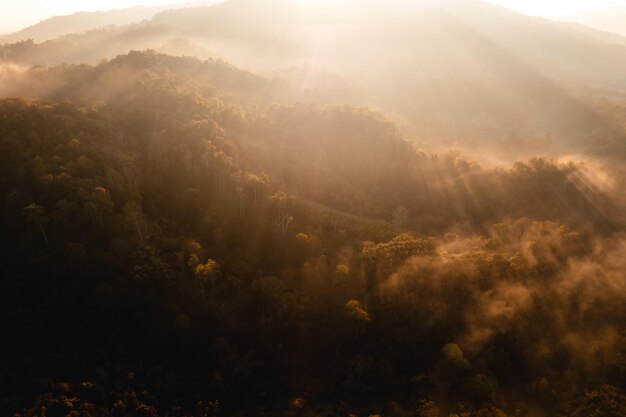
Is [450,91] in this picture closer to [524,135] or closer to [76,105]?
[524,135]

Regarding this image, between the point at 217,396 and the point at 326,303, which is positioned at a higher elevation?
the point at 326,303

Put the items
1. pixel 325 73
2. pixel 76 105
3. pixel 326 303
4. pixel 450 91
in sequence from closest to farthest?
pixel 326 303 → pixel 76 105 → pixel 325 73 → pixel 450 91

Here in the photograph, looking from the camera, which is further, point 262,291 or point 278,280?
point 278,280

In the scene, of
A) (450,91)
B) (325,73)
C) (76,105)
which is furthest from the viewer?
(450,91)

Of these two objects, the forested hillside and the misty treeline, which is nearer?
the misty treeline

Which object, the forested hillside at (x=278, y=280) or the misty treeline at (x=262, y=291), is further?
the forested hillside at (x=278, y=280)

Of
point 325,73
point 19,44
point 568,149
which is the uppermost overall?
point 19,44

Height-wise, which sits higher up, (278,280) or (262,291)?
(278,280)

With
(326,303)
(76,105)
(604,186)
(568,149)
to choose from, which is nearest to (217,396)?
(326,303)
